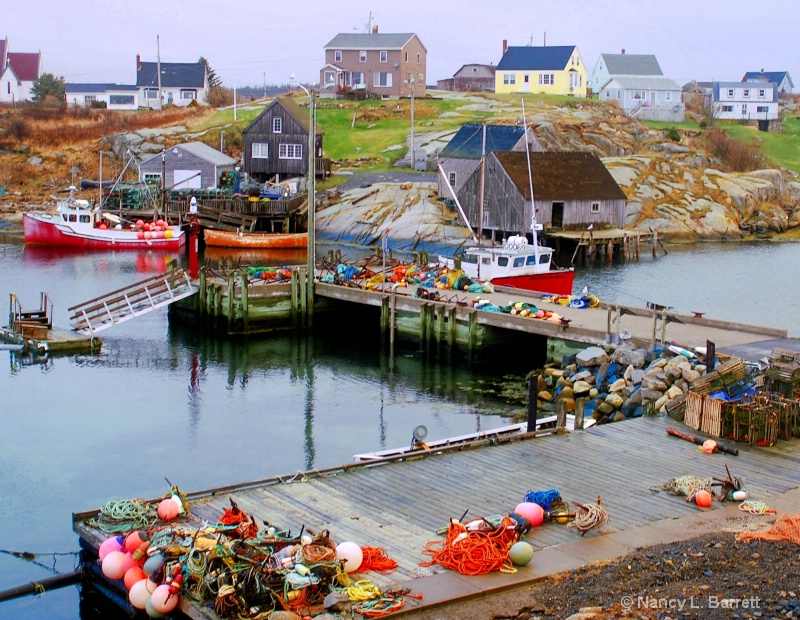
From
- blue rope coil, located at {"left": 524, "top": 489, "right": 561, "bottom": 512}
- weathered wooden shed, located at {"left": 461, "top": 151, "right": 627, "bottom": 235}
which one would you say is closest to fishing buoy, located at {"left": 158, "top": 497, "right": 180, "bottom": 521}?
blue rope coil, located at {"left": 524, "top": 489, "right": 561, "bottom": 512}

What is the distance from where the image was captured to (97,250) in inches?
2581

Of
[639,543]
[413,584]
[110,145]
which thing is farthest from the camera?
[110,145]

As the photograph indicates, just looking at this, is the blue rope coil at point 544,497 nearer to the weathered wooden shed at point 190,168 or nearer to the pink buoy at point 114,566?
the pink buoy at point 114,566

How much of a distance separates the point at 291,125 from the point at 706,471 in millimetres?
61755

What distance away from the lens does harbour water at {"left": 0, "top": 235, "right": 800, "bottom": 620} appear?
22141 millimetres

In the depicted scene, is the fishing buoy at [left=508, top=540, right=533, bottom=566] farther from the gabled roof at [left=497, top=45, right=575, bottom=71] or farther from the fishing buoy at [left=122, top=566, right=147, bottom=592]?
the gabled roof at [left=497, top=45, right=575, bottom=71]

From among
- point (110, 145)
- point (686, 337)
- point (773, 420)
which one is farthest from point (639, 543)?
point (110, 145)

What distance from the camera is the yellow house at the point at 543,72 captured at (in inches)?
4222

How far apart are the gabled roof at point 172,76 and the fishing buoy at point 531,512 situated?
329 ft

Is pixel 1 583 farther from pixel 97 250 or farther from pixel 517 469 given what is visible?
pixel 97 250

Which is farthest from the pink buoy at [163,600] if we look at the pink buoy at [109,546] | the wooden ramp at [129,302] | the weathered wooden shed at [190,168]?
the weathered wooden shed at [190,168]

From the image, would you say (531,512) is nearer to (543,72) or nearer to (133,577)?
(133,577)

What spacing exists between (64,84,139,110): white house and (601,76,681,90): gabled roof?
47229 mm

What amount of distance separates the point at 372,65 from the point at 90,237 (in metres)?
44.4
